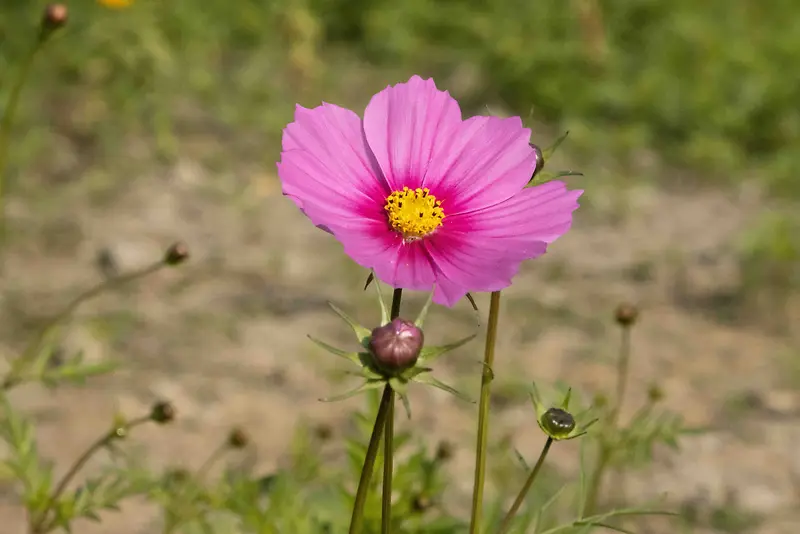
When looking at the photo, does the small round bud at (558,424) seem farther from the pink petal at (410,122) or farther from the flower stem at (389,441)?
the pink petal at (410,122)

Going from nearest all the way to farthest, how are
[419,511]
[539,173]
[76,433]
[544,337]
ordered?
[539,173], [419,511], [76,433], [544,337]

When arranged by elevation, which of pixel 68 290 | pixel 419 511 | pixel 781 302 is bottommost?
pixel 419 511

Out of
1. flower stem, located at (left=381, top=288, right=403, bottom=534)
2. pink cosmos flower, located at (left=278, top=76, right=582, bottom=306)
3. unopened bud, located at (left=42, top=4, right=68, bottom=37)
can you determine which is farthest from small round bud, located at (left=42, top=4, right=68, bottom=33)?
flower stem, located at (left=381, top=288, right=403, bottom=534)

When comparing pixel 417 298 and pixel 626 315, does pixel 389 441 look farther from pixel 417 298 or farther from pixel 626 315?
pixel 417 298

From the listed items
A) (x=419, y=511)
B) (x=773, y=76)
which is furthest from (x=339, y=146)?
(x=773, y=76)

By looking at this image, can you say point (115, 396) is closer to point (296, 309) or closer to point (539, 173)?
point (296, 309)

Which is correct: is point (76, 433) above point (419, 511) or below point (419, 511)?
above

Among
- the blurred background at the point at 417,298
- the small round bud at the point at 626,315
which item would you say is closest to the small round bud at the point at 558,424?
the small round bud at the point at 626,315
